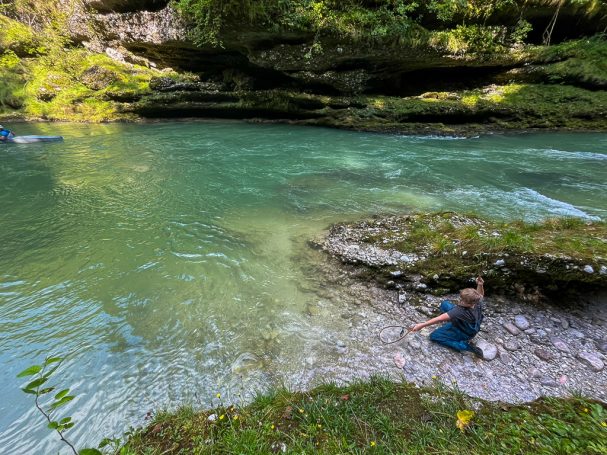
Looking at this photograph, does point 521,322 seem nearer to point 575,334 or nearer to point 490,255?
point 575,334

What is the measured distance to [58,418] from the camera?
9.61ft

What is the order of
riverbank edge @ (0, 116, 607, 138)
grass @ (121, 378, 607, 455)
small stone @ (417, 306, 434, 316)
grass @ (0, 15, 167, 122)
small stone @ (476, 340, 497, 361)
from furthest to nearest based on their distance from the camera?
grass @ (0, 15, 167, 122), riverbank edge @ (0, 116, 607, 138), small stone @ (417, 306, 434, 316), small stone @ (476, 340, 497, 361), grass @ (121, 378, 607, 455)

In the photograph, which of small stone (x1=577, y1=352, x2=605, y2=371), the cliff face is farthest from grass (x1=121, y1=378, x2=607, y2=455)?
the cliff face

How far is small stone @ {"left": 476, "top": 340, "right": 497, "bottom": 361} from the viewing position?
3.53 meters

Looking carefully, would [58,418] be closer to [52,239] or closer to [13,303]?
[13,303]

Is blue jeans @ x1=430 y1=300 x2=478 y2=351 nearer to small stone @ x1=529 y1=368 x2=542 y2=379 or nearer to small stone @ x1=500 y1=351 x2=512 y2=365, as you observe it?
small stone @ x1=500 y1=351 x2=512 y2=365

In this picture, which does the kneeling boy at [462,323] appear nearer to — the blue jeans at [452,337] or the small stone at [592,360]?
the blue jeans at [452,337]

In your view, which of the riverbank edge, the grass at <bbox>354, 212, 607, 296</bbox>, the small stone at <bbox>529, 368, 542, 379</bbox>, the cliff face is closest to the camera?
the small stone at <bbox>529, 368, 542, 379</bbox>

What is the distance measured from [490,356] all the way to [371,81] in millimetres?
15047

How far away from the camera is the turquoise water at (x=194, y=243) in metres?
3.39

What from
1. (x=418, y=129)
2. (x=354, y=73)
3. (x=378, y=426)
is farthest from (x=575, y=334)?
(x=354, y=73)

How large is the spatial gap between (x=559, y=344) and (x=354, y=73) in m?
14.4

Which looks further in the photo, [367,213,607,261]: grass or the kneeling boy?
[367,213,607,261]: grass

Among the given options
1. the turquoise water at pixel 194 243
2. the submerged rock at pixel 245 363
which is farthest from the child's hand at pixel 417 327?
the submerged rock at pixel 245 363
